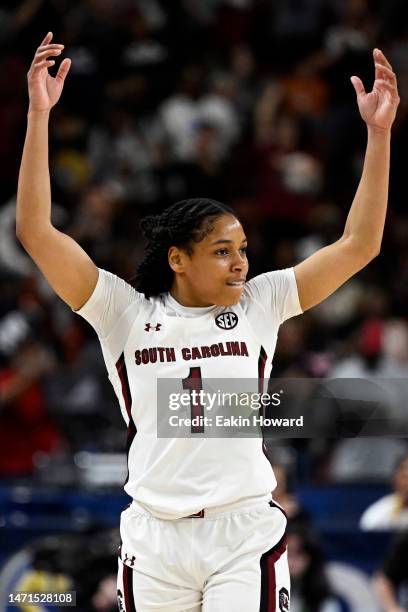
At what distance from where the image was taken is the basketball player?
12.7 feet

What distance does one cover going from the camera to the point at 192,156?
11.7 meters

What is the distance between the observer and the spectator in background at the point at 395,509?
6957mm

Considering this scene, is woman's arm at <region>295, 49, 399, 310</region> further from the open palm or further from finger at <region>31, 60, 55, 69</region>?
finger at <region>31, 60, 55, 69</region>

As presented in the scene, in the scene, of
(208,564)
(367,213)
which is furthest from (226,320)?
(208,564)

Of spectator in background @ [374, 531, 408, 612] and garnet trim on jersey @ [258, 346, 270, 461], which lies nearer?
garnet trim on jersey @ [258, 346, 270, 461]

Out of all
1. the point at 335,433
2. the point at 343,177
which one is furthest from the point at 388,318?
the point at 335,433

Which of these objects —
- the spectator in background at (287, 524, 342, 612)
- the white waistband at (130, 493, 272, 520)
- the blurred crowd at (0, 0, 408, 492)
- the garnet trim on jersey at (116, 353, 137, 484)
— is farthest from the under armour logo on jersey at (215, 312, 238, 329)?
the blurred crowd at (0, 0, 408, 492)

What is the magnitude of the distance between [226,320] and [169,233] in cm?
39

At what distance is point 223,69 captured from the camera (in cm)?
1253

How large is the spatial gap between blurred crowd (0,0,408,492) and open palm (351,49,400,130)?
4.87 m

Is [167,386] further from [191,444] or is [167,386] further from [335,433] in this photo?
[335,433]

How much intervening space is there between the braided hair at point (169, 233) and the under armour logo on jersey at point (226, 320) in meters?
0.25

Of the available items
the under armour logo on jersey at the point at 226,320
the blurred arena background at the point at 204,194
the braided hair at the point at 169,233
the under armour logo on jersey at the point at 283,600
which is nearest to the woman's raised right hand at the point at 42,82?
the braided hair at the point at 169,233

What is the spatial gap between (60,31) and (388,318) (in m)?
4.88
